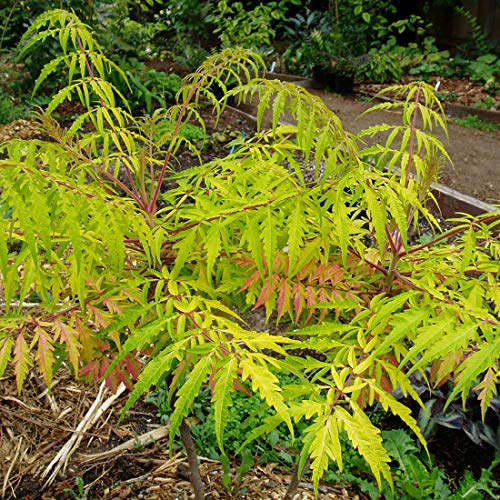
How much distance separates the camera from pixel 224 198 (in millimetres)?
1554

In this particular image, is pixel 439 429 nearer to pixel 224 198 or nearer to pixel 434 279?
pixel 434 279

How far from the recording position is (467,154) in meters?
6.07

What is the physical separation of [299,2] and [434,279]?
30.7 ft

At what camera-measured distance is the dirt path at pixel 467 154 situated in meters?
5.24


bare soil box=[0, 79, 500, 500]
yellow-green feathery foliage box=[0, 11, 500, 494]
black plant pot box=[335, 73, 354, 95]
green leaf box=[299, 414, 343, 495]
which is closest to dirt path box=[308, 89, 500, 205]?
black plant pot box=[335, 73, 354, 95]

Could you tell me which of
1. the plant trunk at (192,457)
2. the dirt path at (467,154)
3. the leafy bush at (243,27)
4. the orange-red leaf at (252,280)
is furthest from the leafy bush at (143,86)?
the orange-red leaf at (252,280)

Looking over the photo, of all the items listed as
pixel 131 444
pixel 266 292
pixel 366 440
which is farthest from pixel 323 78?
pixel 366 440

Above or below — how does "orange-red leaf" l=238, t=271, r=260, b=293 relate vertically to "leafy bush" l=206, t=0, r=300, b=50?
above

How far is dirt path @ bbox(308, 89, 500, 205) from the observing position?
17.2 feet

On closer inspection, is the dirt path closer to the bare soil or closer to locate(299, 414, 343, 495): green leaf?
the bare soil

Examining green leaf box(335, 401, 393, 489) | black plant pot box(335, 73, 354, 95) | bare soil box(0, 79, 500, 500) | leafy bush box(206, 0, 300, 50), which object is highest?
green leaf box(335, 401, 393, 489)

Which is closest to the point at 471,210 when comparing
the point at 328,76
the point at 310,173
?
the point at 310,173

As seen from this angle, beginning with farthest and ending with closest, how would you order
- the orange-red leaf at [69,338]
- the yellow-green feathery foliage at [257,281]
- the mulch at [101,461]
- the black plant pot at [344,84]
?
1. the black plant pot at [344,84]
2. the mulch at [101,461]
3. the orange-red leaf at [69,338]
4. the yellow-green feathery foliage at [257,281]

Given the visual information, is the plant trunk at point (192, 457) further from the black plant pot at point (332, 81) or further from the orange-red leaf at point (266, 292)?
the black plant pot at point (332, 81)
